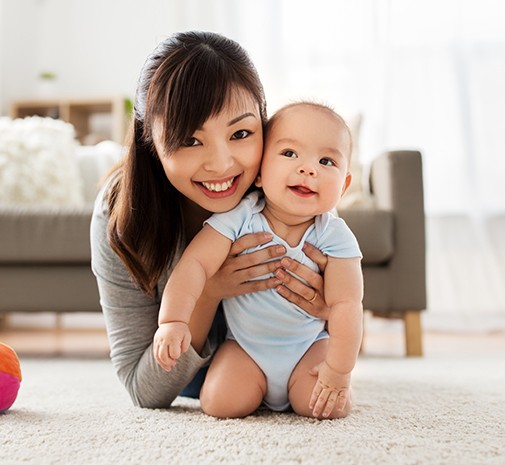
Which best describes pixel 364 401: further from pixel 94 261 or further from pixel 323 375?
pixel 94 261

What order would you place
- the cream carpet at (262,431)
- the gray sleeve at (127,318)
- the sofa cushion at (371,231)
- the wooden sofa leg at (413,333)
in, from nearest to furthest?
1. the cream carpet at (262,431)
2. the gray sleeve at (127,318)
3. the sofa cushion at (371,231)
4. the wooden sofa leg at (413,333)

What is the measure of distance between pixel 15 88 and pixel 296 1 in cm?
168

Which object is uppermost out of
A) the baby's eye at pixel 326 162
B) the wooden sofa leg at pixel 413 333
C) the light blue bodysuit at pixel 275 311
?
the baby's eye at pixel 326 162

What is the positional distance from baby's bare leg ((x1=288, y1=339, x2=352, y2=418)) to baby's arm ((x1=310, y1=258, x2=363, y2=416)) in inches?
1.6

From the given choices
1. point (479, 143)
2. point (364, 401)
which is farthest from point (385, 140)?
point (364, 401)

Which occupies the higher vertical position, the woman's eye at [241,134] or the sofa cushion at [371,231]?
the woman's eye at [241,134]

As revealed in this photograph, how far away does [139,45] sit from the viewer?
407 centimetres

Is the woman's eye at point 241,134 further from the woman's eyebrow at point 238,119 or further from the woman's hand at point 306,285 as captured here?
the woman's hand at point 306,285

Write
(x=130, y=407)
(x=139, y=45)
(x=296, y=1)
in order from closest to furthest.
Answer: (x=130, y=407), (x=296, y=1), (x=139, y=45)

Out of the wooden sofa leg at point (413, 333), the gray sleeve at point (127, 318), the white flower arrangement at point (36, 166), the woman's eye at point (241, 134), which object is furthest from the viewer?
the white flower arrangement at point (36, 166)

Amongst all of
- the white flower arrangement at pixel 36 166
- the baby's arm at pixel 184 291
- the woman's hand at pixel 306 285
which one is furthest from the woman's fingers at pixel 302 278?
the white flower arrangement at pixel 36 166

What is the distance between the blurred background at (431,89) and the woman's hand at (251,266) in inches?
87.9

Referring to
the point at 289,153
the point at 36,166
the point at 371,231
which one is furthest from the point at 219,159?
the point at 36,166

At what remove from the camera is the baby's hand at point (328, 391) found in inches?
42.4
